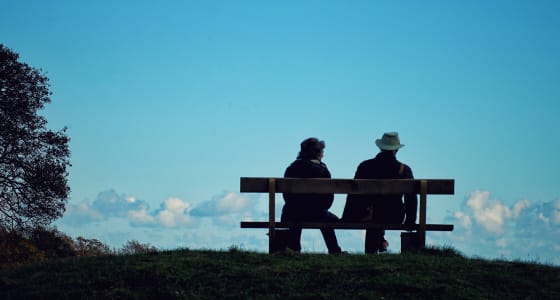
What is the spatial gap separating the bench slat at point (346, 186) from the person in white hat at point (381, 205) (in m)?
0.35

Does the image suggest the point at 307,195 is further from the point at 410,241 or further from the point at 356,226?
the point at 410,241

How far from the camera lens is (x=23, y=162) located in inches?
1137

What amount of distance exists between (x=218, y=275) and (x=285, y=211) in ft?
9.52

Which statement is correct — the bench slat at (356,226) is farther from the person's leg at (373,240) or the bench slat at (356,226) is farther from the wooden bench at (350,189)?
the person's leg at (373,240)

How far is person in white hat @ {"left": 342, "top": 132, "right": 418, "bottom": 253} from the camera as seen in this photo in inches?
488

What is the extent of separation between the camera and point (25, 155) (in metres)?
29.0

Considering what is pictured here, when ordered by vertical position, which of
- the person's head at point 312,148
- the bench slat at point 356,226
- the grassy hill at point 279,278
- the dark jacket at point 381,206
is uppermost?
the person's head at point 312,148

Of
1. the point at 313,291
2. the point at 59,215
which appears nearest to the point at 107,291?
the point at 313,291

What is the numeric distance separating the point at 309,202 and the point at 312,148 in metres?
1.02

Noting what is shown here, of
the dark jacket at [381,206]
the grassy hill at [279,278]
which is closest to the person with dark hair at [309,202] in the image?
the dark jacket at [381,206]

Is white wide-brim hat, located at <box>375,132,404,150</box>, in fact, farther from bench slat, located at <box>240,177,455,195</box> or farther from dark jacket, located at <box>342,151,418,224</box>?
bench slat, located at <box>240,177,455,195</box>

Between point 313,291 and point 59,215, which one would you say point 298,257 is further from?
point 59,215

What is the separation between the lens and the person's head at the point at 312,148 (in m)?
12.6

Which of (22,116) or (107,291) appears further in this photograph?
(22,116)
